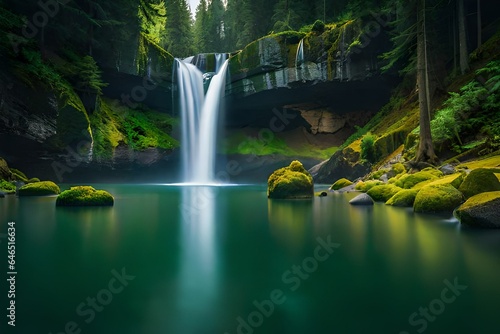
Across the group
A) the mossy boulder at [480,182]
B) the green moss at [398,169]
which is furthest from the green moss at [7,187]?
the green moss at [398,169]

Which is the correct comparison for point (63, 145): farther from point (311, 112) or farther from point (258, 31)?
point (258, 31)

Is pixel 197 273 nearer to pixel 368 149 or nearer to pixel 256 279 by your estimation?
pixel 256 279

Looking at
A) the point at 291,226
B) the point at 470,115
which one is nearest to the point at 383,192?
the point at 291,226

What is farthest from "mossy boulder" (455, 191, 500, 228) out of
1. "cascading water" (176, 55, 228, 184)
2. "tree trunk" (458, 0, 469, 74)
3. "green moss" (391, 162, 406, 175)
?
"cascading water" (176, 55, 228, 184)

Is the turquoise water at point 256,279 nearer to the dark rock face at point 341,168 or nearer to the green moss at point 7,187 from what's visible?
the green moss at point 7,187

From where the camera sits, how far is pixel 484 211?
615 centimetres

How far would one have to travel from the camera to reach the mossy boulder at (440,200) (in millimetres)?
8188

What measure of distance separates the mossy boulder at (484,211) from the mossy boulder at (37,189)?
47.8 feet

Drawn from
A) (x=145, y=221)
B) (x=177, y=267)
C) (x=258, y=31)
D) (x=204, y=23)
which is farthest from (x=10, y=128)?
(x=204, y=23)

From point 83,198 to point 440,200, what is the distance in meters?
9.85

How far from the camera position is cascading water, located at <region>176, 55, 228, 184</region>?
1247 inches

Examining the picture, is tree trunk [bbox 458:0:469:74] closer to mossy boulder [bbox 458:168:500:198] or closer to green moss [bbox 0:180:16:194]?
mossy boulder [bbox 458:168:500:198]

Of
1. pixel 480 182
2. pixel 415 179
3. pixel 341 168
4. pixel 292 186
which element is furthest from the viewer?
pixel 341 168

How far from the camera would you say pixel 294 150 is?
35.7 m
